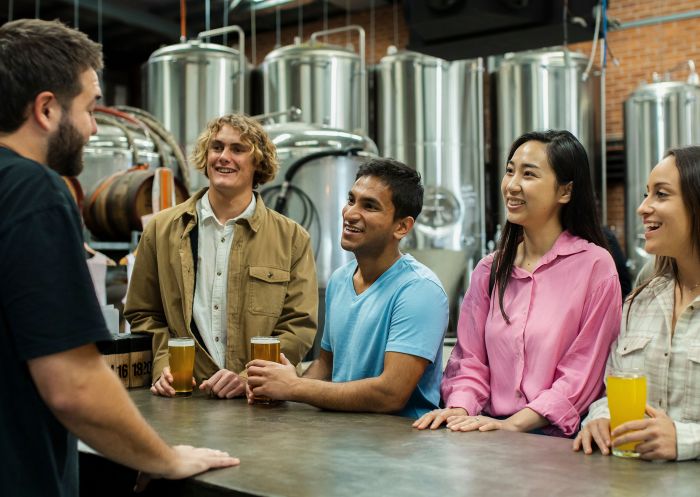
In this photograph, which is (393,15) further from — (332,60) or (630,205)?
(630,205)

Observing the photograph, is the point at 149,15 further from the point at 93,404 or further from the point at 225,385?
the point at 93,404

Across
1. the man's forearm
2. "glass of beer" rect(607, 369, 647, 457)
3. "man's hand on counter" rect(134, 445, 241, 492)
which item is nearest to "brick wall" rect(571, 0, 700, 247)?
"glass of beer" rect(607, 369, 647, 457)

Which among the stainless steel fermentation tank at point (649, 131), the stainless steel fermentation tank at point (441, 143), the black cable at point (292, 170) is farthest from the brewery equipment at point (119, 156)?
the stainless steel fermentation tank at point (649, 131)

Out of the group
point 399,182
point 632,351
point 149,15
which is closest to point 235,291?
point 399,182

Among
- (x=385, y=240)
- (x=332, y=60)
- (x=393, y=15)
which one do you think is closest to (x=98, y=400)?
(x=385, y=240)

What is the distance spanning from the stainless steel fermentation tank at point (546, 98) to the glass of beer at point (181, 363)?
5.84 metres

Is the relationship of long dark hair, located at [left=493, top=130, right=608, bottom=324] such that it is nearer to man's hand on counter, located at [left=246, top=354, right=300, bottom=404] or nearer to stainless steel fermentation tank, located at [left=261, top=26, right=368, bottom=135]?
man's hand on counter, located at [left=246, top=354, right=300, bottom=404]

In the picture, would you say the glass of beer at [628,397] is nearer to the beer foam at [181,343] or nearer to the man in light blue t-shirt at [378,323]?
the man in light blue t-shirt at [378,323]

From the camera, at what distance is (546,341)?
203cm

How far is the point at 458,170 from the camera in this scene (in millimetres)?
7504

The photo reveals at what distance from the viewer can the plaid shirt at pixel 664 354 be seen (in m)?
1.77

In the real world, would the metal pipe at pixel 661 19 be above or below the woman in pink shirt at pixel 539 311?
above

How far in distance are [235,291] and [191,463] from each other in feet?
3.57

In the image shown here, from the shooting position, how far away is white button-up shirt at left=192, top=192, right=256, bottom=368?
2498 mm
